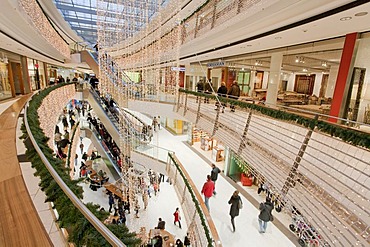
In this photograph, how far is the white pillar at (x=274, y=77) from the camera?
866 centimetres

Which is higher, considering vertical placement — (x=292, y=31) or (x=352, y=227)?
(x=292, y=31)

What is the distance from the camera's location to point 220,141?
6020 millimetres

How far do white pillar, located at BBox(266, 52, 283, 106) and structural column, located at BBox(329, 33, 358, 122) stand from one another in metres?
3.10

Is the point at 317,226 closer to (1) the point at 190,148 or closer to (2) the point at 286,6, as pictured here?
(2) the point at 286,6

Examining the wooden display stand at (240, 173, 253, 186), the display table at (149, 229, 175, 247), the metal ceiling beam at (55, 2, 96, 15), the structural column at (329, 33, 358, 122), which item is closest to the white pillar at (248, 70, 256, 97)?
the wooden display stand at (240, 173, 253, 186)

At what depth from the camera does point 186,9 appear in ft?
36.5

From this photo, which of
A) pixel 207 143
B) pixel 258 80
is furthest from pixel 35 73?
pixel 258 80

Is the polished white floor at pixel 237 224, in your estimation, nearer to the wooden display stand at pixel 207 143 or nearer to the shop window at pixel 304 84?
the wooden display stand at pixel 207 143

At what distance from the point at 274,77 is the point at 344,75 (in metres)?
3.50

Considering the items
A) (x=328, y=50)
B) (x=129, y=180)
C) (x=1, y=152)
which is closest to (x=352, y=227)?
(x=1, y=152)

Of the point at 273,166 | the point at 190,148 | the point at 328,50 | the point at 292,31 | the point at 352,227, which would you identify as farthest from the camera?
the point at 190,148

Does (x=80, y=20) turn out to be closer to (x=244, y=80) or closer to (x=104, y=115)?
(x=104, y=115)

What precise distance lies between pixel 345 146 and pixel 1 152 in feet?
17.1

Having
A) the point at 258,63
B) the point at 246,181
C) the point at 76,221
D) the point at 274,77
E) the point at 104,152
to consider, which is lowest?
the point at 104,152
